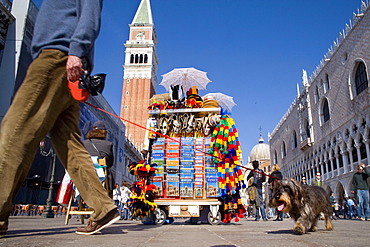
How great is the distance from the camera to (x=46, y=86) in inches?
85.7

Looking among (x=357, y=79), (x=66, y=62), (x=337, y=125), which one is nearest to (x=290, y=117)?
(x=337, y=125)

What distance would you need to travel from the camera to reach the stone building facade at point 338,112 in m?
23.0

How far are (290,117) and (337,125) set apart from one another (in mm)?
17271

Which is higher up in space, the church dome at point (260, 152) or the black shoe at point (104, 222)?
the church dome at point (260, 152)

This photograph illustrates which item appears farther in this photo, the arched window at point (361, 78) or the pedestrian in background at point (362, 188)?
the arched window at point (361, 78)

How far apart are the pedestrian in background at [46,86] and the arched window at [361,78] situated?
2530 cm

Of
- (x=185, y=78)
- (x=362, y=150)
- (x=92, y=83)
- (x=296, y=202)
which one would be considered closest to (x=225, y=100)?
(x=185, y=78)

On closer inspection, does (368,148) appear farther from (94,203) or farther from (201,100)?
(94,203)

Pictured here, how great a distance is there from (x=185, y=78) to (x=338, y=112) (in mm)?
23367

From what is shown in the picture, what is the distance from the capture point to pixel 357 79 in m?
24.1

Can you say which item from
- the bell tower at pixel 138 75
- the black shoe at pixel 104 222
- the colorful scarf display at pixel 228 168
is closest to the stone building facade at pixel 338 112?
the colorful scarf display at pixel 228 168

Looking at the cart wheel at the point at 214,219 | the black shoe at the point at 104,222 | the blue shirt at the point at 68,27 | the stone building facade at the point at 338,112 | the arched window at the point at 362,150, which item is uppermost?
the stone building facade at the point at 338,112

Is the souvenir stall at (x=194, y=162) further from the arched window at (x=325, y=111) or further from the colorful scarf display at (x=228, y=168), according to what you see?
the arched window at (x=325, y=111)

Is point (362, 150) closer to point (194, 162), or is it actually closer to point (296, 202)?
point (194, 162)
